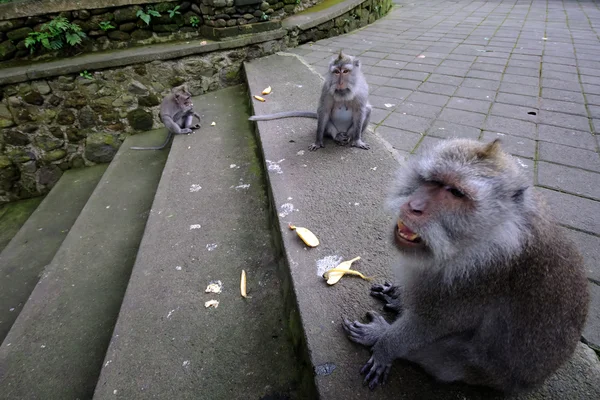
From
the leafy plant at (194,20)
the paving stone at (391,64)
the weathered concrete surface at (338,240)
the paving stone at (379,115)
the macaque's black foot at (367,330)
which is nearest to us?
the weathered concrete surface at (338,240)

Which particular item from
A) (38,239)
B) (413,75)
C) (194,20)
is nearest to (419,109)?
(413,75)

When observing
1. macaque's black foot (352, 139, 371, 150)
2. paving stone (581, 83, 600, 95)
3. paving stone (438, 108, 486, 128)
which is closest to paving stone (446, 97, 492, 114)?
paving stone (438, 108, 486, 128)

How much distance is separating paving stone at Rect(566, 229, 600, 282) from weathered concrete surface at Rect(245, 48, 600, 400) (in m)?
0.72

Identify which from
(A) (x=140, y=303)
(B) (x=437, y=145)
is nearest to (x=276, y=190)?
(A) (x=140, y=303)

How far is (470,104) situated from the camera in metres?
4.46

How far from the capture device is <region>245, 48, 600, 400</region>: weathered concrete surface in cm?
156

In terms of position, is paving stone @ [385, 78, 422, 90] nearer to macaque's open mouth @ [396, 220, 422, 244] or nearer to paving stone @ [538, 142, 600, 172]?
paving stone @ [538, 142, 600, 172]

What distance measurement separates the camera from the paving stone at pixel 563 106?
427 cm

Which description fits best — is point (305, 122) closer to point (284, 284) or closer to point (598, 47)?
point (284, 284)

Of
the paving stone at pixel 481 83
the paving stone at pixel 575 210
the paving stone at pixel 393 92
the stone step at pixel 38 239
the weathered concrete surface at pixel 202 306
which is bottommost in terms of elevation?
the stone step at pixel 38 239

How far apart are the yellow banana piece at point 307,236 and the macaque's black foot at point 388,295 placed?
1.68 feet

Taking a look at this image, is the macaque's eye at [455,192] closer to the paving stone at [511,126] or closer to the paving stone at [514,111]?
the paving stone at [511,126]

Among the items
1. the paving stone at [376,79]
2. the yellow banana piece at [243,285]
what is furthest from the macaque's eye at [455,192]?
the paving stone at [376,79]

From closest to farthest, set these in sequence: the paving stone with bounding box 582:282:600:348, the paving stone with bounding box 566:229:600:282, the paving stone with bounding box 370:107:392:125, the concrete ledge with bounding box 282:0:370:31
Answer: the paving stone with bounding box 582:282:600:348 < the paving stone with bounding box 566:229:600:282 < the paving stone with bounding box 370:107:392:125 < the concrete ledge with bounding box 282:0:370:31
